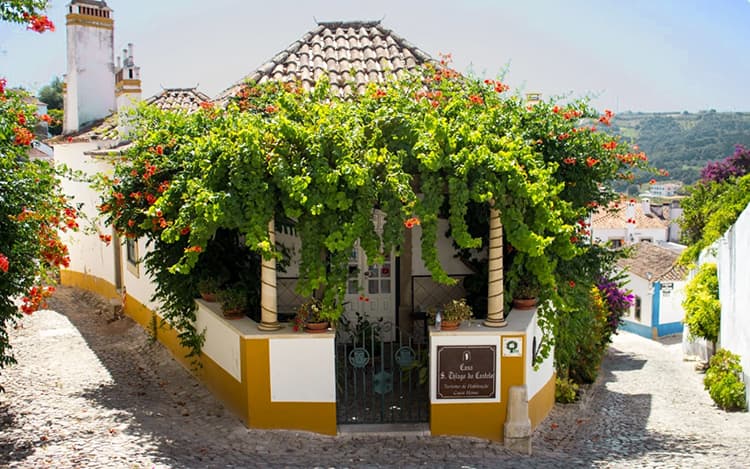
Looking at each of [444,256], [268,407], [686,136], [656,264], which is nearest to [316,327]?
[268,407]

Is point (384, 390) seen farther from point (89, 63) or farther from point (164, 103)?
point (89, 63)

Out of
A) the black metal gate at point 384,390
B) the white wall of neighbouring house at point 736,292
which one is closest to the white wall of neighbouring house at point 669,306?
the white wall of neighbouring house at point 736,292

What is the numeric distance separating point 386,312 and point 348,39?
513cm

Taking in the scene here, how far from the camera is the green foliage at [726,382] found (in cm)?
1311

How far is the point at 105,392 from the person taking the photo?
10.0 m

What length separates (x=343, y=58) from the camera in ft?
41.7

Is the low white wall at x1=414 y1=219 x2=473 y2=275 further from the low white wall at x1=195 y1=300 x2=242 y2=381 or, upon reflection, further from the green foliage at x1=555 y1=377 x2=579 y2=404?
the low white wall at x1=195 y1=300 x2=242 y2=381

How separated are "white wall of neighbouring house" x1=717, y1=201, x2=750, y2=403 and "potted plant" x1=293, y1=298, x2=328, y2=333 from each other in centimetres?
841

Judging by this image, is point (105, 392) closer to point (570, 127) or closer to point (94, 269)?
point (570, 127)

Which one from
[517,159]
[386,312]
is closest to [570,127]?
[517,159]

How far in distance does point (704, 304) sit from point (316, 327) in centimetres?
1197

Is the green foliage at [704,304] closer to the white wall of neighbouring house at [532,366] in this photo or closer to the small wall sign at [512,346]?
the white wall of neighbouring house at [532,366]

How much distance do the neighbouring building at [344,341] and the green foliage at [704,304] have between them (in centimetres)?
823

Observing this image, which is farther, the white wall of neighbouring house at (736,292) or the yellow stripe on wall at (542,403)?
the white wall of neighbouring house at (736,292)
